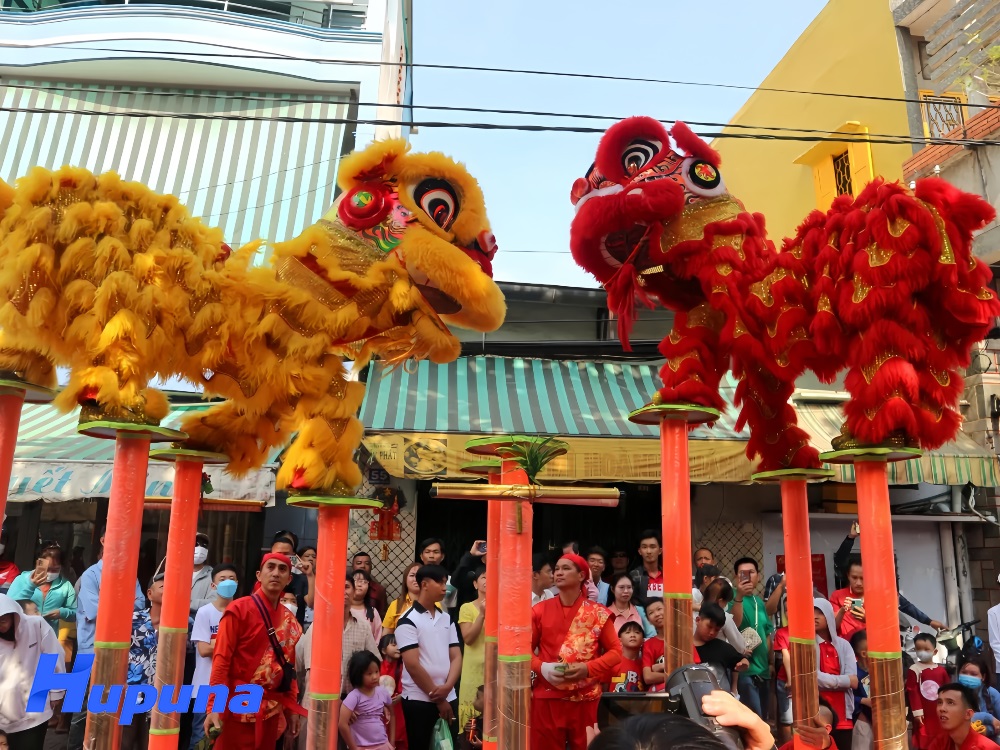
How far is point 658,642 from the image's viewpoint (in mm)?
5137

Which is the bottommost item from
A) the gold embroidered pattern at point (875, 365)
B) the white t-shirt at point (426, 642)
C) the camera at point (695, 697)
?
the white t-shirt at point (426, 642)

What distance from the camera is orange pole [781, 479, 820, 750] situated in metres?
4.26

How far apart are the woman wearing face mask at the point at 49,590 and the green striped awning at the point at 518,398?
2.86 meters

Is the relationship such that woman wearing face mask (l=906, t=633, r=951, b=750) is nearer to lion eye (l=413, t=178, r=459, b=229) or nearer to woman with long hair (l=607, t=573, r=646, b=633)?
woman with long hair (l=607, t=573, r=646, b=633)

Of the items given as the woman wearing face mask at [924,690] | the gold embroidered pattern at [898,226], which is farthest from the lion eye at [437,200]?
the woman wearing face mask at [924,690]

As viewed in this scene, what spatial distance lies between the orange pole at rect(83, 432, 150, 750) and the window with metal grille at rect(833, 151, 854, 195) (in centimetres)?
966

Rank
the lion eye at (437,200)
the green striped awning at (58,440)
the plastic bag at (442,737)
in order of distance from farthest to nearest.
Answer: the green striped awning at (58,440) < the plastic bag at (442,737) < the lion eye at (437,200)

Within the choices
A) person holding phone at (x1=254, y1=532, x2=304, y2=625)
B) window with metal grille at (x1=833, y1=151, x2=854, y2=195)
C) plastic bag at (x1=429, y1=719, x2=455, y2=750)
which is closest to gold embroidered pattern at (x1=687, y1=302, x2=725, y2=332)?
plastic bag at (x1=429, y1=719, x2=455, y2=750)

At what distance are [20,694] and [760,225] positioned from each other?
4.96 m

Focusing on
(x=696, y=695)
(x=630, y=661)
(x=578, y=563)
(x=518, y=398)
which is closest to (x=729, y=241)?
(x=578, y=563)

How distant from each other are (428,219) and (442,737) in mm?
3031

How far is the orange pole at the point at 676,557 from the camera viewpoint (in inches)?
161

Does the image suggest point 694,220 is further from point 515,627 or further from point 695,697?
point 695,697

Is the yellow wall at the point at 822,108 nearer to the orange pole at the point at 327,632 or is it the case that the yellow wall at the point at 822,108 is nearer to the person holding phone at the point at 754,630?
the person holding phone at the point at 754,630
